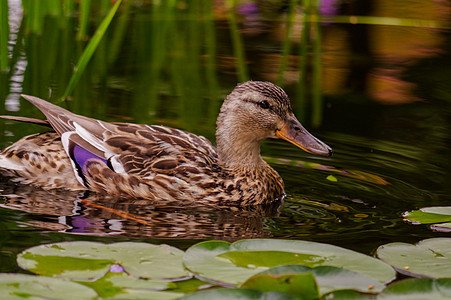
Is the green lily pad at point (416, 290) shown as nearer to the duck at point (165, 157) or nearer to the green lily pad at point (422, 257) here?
the green lily pad at point (422, 257)

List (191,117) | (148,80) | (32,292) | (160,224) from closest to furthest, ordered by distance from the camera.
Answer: (32,292) < (160,224) < (191,117) < (148,80)

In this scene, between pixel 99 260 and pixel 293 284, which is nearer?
pixel 293 284

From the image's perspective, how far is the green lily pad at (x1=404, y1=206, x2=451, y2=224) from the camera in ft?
16.4

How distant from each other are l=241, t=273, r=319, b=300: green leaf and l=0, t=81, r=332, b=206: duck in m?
2.45

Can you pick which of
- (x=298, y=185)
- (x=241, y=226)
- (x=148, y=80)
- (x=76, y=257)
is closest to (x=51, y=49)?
(x=148, y=80)

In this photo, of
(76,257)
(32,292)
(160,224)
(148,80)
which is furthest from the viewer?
(148,80)

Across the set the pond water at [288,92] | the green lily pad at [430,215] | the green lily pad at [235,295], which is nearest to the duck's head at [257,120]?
the pond water at [288,92]

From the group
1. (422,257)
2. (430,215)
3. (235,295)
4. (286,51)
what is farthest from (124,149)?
(286,51)

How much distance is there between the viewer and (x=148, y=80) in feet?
28.4

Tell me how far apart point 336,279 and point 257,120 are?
2578 mm

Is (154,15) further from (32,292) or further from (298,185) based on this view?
(32,292)

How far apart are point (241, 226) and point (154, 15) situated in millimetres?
7655

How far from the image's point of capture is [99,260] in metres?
3.69

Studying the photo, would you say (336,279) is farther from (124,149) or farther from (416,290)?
(124,149)
